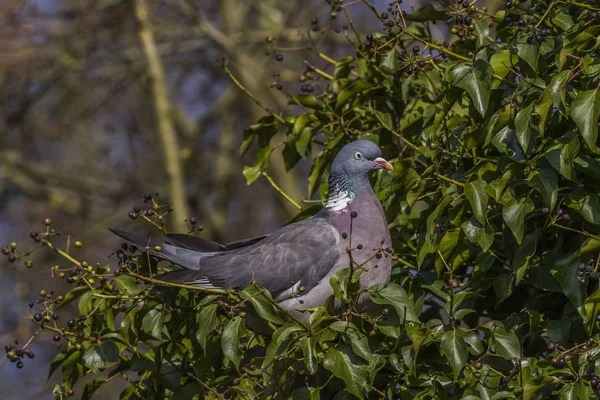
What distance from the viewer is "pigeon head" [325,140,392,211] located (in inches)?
144

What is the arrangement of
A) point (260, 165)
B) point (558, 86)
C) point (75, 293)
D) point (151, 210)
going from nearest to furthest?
point (558, 86) → point (151, 210) → point (75, 293) → point (260, 165)

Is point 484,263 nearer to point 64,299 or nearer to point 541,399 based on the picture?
point 541,399

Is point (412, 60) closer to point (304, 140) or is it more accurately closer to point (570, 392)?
point (304, 140)

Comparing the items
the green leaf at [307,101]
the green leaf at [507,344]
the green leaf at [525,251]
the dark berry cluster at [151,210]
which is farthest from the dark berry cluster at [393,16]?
the green leaf at [507,344]

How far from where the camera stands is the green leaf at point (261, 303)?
2.77 metres

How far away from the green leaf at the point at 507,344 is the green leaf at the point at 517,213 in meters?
0.28

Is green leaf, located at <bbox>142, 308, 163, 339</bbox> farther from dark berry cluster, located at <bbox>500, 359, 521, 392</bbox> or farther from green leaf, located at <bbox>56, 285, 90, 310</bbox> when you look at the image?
dark berry cluster, located at <bbox>500, 359, 521, 392</bbox>

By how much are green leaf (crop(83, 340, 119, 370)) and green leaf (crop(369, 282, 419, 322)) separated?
1.06 meters

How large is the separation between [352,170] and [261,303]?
117 centimetres

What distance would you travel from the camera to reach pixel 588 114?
101 inches

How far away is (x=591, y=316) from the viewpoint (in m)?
2.70

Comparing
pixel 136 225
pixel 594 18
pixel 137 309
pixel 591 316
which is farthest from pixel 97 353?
pixel 136 225

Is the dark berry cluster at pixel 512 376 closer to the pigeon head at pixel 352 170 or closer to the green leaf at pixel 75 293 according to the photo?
the pigeon head at pixel 352 170

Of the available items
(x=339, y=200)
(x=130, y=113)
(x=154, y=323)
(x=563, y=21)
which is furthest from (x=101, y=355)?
(x=130, y=113)
